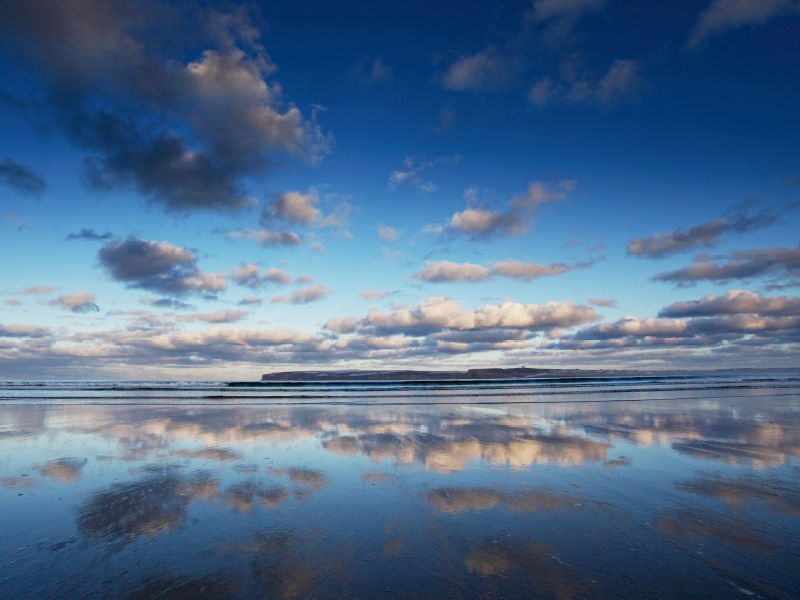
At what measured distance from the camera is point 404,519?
5254 millimetres

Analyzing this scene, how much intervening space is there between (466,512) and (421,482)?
1.67 meters

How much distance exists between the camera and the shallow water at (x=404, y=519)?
3699mm

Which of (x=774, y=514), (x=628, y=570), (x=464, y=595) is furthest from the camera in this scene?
(x=774, y=514)

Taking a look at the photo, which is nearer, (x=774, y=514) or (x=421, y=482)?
(x=774, y=514)

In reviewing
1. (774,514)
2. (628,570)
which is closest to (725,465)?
(774,514)

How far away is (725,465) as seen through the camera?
26.3 feet

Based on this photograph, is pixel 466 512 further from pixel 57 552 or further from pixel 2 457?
pixel 2 457

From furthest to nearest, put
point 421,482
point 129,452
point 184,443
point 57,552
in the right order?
1. point 184,443
2. point 129,452
3. point 421,482
4. point 57,552

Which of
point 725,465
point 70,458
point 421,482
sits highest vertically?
point 70,458

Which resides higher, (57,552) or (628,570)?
(57,552)

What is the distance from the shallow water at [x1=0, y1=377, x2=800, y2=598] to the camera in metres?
3.70

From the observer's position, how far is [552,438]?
11.4m

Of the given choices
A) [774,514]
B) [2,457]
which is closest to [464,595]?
[774,514]

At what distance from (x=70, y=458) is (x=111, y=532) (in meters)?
5.86
